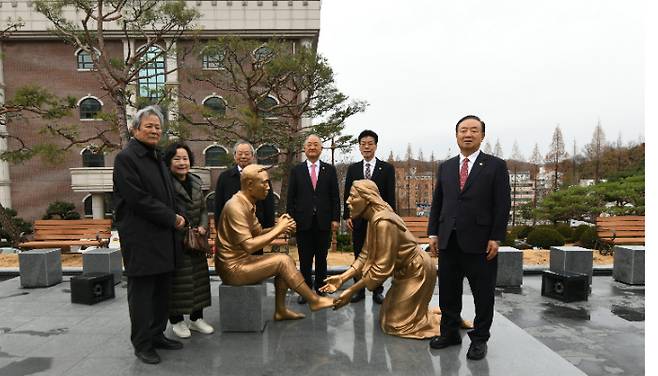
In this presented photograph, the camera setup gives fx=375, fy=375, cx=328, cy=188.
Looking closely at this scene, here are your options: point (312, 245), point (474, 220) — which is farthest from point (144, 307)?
point (474, 220)

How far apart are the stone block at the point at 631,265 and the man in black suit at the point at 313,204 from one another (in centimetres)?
486

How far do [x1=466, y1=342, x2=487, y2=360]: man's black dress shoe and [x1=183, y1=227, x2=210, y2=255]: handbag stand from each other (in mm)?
2465

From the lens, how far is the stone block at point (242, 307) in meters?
3.59

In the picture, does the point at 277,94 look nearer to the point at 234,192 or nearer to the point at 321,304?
the point at 234,192

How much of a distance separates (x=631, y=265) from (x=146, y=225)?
689cm

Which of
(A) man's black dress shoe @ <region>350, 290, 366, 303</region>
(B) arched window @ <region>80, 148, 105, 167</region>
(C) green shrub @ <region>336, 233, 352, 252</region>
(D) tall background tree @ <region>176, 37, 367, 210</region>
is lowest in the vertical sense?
(C) green shrub @ <region>336, 233, 352, 252</region>

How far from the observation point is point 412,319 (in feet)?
11.4

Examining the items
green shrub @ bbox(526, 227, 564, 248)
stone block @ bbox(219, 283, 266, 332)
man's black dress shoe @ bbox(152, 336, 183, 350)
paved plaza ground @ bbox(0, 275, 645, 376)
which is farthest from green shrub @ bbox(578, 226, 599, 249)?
man's black dress shoe @ bbox(152, 336, 183, 350)

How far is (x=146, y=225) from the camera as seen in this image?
2.95m

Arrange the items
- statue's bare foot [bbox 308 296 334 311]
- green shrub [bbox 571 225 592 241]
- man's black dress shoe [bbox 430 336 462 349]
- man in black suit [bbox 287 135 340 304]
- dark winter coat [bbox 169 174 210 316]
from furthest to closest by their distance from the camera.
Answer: green shrub [bbox 571 225 592 241], man in black suit [bbox 287 135 340 304], statue's bare foot [bbox 308 296 334 311], dark winter coat [bbox 169 174 210 316], man's black dress shoe [bbox 430 336 462 349]

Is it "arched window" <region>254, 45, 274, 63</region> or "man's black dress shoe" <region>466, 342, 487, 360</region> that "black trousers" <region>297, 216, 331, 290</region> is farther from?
"arched window" <region>254, 45, 274, 63</region>

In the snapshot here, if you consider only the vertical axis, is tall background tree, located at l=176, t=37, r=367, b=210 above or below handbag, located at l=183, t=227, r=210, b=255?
above

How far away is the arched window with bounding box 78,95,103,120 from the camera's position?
19.6m

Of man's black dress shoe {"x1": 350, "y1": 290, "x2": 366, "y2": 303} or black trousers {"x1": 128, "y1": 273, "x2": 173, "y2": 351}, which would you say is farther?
man's black dress shoe {"x1": 350, "y1": 290, "x2": 366, "y2": 303}
